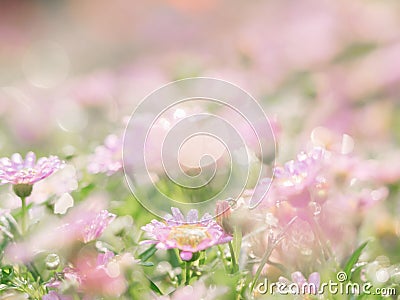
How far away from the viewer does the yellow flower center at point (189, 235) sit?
2.57ft

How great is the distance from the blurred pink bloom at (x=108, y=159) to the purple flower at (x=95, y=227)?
17 cm

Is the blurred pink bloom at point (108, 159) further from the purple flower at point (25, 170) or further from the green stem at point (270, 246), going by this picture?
the green stem at point (270, 246)

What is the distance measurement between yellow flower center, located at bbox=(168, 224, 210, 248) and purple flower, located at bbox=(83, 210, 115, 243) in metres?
0.07

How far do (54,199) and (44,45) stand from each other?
204cm

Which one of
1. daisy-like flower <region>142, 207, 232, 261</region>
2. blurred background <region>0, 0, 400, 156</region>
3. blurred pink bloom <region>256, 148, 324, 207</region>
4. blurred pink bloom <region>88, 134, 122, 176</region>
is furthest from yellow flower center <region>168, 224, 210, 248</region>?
blurred background <region>0, 0, 400, 156</region>

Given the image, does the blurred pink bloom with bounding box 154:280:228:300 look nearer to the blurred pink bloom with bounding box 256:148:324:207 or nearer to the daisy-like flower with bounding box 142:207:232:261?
the daisy-like flower with bounding box 142:207:232:261

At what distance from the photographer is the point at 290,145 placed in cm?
124

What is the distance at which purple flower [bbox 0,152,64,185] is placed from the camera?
0.84 meters

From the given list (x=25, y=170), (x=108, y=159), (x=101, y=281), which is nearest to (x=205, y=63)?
(x=108, y=159)

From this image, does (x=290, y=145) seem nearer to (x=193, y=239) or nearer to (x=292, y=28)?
(x=193, y=239)

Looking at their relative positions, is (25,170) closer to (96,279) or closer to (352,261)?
(96,279)

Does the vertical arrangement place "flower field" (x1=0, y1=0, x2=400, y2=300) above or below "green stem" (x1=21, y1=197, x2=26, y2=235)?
below

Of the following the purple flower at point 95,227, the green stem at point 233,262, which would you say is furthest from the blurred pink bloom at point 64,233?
the green stem at point 233,262

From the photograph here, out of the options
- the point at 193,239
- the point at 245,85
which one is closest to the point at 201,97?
the point at 245,85
